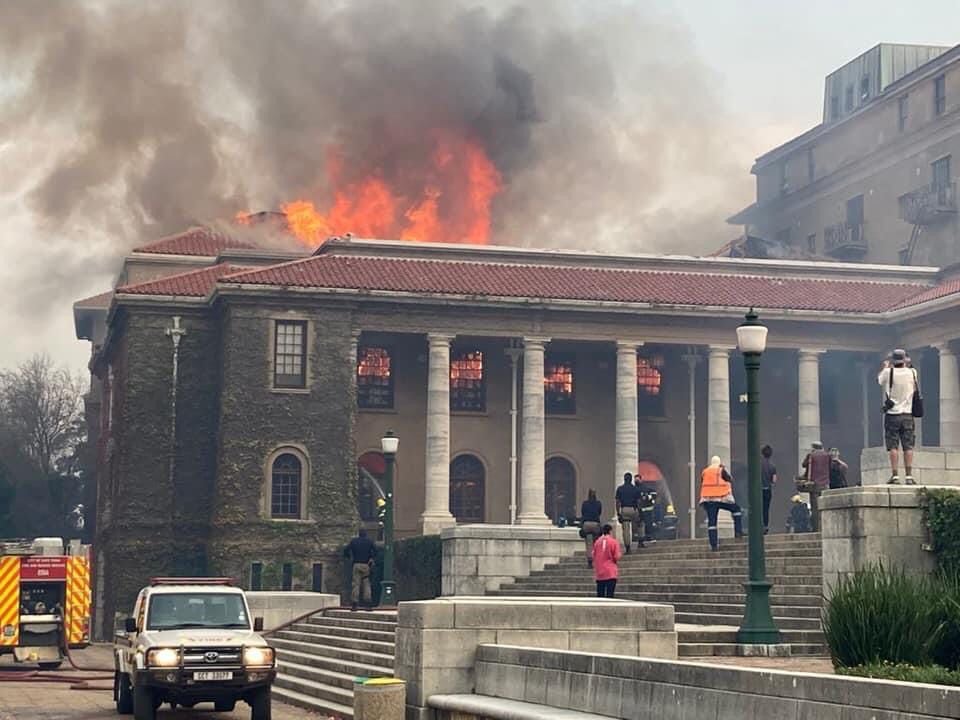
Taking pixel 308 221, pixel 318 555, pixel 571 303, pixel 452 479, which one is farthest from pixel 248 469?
pixel 308 221

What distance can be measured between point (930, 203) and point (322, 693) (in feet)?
157

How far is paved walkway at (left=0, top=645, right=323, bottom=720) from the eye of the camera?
971 inches

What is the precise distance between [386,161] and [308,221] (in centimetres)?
423

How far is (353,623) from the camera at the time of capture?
32.7 m

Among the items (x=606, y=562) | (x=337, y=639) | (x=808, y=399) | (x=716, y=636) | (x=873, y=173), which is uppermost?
(x=873, y=173)

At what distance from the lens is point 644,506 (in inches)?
1463

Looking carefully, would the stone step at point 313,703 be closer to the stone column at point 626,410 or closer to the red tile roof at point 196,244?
the stone column at point 626,410

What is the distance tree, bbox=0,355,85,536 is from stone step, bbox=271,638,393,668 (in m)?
51.1

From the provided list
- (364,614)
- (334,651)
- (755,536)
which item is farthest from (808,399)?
(755,536)

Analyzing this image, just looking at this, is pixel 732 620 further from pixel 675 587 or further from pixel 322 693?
pixel 322 693

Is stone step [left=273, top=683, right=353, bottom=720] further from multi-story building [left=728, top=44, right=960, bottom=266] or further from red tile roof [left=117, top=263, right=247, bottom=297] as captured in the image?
multi-story building [left=728, top=44, right=960, bottom=266]

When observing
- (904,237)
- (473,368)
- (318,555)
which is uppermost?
(904,237)

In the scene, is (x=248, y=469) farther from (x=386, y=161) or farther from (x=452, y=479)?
(x=386, y=161)

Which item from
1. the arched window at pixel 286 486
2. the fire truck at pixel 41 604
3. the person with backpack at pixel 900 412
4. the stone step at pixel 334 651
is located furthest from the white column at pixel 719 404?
the person with backpack at pixel 900 412
